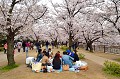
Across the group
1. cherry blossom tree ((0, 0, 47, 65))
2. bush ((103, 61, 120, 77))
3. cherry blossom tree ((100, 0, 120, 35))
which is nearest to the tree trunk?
cherry blossom tree ((0, 0, 47, 65))

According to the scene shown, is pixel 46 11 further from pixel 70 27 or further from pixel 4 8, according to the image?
pixel 70 27

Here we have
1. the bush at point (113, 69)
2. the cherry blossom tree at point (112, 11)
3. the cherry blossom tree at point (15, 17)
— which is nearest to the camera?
the bush at point (113, 69)

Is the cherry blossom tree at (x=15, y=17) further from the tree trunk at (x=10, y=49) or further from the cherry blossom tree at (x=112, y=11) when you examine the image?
the cherry blossom tree at (x=112, y=11)

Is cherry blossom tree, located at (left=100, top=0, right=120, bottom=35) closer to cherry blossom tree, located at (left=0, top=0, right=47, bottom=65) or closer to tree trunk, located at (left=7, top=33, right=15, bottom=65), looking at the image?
cherry blossom tree, located at (left=0, top=0, right=47, bottom=65)

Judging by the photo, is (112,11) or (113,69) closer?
(113,69)

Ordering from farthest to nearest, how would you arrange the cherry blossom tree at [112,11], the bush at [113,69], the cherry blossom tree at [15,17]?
the cherry blossom tree at [112,11] < the cherry blossom tree at [15,17] < the bush at [113,69]

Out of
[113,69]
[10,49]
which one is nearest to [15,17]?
[10,49]

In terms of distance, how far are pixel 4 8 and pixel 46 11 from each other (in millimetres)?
3733

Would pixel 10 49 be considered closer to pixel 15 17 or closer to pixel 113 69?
pixel 15 17

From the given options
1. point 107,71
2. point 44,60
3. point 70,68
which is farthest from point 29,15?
point 107,71

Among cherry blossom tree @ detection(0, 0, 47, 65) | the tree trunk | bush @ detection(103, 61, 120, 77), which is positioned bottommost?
bush @ detection(103, 61, 120, 77)

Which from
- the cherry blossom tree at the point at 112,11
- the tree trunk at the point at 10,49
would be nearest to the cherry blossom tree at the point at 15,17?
the tree trunk at the point at 10,49

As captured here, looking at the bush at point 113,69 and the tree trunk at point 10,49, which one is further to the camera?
the tree trunk at point 10,49

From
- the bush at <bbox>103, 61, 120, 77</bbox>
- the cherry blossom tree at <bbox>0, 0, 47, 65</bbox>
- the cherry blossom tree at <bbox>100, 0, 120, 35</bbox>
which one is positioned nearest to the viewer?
the bush at <bbox>103, 61, 120, 77</bbox>
